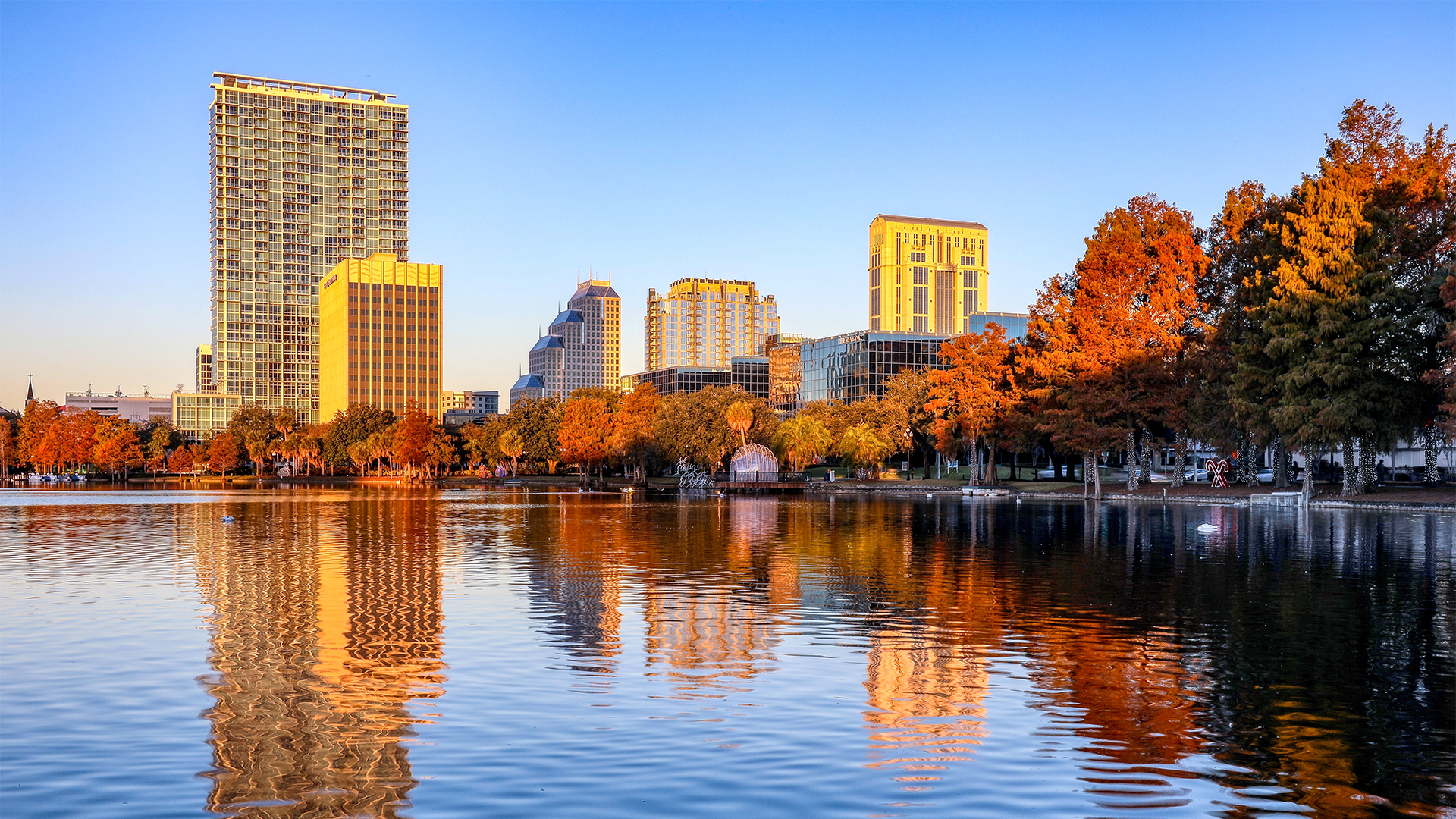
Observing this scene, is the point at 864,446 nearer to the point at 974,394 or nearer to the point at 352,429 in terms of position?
the point at 974,394

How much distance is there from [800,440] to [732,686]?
101523 mm

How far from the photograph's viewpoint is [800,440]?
11719 cm

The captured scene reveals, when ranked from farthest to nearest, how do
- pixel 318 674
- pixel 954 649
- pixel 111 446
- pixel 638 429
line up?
pixel 111 446 < pixel 638 429 < pixel 954 649 < pixel 318 674

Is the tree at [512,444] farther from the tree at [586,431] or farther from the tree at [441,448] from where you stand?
the tree at [441,448]

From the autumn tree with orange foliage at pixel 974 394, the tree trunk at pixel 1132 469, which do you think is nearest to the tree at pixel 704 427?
the autumn tree with orange foliage at pixel 974 394

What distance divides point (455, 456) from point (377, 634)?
153 m

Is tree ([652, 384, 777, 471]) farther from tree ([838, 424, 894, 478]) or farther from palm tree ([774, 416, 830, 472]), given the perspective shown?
tree ([838, 424, 894, 478])

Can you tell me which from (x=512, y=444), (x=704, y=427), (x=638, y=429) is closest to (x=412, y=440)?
(x=512, y=444)

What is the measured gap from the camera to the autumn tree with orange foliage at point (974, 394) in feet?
302

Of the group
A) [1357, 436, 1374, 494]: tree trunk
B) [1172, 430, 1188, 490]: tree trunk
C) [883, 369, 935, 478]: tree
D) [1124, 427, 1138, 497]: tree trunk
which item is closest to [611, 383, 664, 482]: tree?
[883, 369, 935, 478]: tree

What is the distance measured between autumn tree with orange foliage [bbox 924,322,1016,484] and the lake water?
56171 mm

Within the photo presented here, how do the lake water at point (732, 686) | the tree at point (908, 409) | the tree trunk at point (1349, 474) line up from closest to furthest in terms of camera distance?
the lake water at point (732, 686), the tree trunk at point (1349, 474), the tree at point (908, 409)

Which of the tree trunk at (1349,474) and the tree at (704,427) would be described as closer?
the tree trunk at (1349,474)

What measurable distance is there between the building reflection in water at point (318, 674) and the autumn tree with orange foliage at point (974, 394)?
6143 cm
